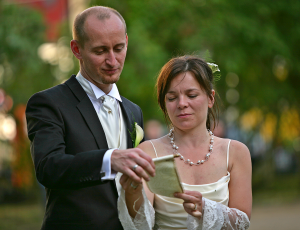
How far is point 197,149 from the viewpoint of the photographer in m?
3.17

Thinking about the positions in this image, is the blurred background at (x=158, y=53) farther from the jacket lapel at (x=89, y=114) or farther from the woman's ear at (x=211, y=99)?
the jacket lapel at (x=89, y=114)

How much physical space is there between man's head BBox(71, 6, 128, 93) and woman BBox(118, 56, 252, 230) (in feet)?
1.52

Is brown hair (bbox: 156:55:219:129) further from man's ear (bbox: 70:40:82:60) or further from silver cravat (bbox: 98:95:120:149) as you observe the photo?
man's ear (bbox: 70:40:82:60)

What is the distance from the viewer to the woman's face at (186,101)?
3.05 meters

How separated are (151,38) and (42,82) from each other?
304 cm

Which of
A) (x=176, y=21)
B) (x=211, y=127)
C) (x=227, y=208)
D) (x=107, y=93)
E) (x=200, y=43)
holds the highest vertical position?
(x=176, y=21)

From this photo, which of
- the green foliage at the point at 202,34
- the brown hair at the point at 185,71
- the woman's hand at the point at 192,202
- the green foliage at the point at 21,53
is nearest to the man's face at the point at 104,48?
the brown hair at the point at 185,71

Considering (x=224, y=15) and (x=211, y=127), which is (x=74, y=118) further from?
(x=224, y=15)

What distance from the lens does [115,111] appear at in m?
3.19

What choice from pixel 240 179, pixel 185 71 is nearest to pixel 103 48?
pixel 185 71

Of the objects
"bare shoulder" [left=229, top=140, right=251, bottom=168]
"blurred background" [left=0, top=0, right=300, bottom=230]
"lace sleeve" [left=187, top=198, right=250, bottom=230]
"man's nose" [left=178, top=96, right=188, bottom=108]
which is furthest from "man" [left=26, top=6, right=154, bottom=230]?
"blurred background" [left=0, top=0, right=300, bottom=230]

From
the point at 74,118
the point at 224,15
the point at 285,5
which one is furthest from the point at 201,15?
the point at 74,118

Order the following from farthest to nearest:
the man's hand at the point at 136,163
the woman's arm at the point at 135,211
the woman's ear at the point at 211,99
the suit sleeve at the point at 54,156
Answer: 1. the woman's ear at the point at 211,99
2. the woman's arm at the point at 135,211
3. the suit sleeve at the point at 54,156
4. the man's hand at the point at 136,163

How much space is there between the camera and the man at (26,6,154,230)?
8.41 ft
